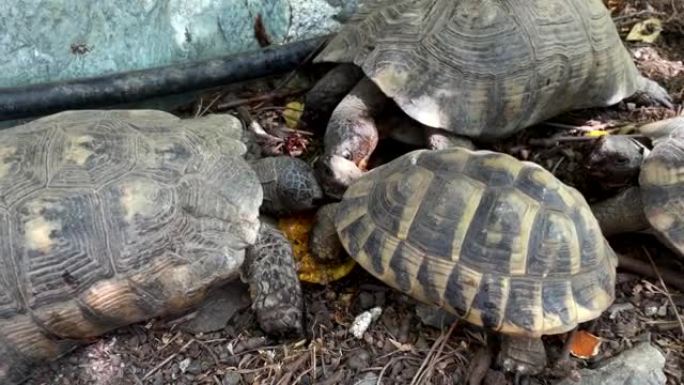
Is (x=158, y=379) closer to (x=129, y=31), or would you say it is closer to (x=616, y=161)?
(x=129, y=31)

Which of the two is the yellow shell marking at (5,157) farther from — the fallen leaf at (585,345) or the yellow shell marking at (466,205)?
the fallen leaf at (585,345)

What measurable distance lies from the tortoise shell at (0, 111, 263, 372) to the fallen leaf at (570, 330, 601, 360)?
1.44 meters

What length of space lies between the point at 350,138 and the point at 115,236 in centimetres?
124

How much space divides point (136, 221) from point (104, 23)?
57.1 inches

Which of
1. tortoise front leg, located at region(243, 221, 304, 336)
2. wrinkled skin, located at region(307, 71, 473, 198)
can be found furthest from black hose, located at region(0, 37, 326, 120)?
tortoise front leg, located at region(243, 221, 304, 336)

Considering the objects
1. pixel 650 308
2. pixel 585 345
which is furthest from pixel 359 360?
pixel 650 308

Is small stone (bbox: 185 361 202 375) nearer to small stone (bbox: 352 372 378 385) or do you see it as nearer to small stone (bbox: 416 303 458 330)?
small stone (bbox: 352 372 378 385)

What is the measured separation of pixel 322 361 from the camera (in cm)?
279

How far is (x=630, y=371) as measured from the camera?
2594 millimetres

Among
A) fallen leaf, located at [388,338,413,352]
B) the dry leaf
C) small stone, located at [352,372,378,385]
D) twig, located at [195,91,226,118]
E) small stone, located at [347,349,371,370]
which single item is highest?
twig, located at [195,91,226,118]

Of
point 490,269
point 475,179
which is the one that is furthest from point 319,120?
Answer: point 490,269

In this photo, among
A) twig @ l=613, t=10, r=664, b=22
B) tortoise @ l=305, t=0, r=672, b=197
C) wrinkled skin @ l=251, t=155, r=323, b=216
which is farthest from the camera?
twig @ l=613, t=10, r=664, b=22

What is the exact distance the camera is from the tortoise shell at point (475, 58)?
3250mm

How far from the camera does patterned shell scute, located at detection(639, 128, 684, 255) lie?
288 cm
